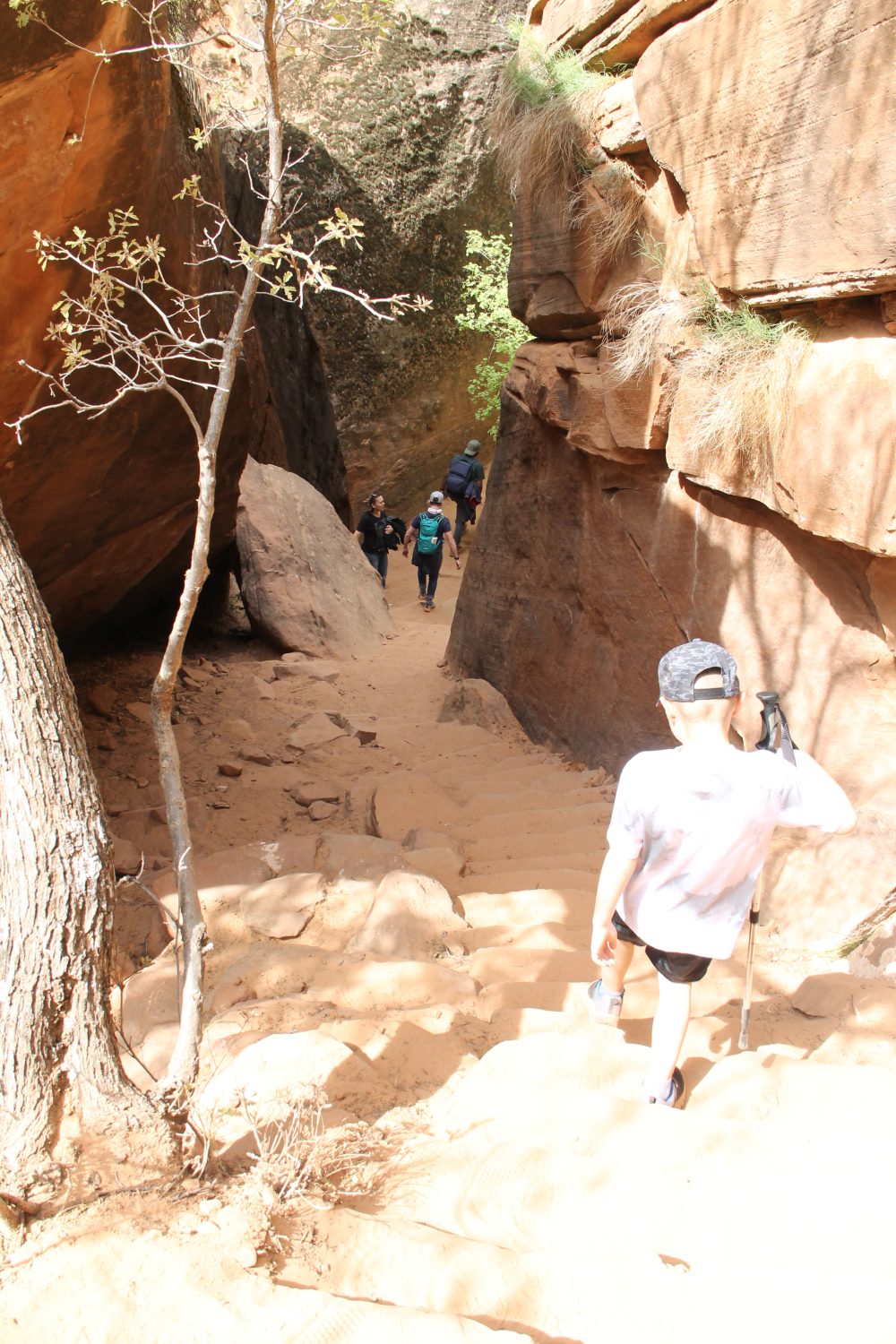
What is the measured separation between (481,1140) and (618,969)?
0.68 metres

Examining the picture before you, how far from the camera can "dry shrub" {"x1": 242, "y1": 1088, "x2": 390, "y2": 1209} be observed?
7.02ft

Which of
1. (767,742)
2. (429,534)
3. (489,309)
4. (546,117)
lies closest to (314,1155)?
(767,742)

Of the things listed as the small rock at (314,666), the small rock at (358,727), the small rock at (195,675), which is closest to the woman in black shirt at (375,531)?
the small rock at (314,666)

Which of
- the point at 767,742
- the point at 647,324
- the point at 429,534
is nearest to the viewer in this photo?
the point at 767,742

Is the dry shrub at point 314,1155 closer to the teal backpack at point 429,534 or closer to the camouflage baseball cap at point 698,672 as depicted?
the camouflage baseball cap at point 698,672

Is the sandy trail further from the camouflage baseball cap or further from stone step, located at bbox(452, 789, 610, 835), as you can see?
the camouflage baseball cap

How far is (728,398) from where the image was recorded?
4578 mm

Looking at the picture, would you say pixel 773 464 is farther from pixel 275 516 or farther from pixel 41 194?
pixel 275 516

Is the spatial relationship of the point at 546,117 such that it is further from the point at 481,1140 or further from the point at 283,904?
the point at 481,1140

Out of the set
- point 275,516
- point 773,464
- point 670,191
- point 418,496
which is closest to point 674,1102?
point 773,464

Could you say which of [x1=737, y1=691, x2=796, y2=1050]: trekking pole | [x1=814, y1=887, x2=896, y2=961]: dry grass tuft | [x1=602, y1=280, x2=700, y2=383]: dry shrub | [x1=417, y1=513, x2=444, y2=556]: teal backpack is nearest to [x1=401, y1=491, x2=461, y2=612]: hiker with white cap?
[x1=417, y1=513, x2=444, y2=556]: teal backpack

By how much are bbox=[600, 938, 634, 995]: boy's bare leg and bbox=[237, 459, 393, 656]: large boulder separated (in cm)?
631

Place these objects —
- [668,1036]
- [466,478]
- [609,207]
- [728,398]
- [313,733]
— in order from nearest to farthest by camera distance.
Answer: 1. [668,1036]
2. [728,398]
3. [609,207]
4. [313,733]
5. [466,478]

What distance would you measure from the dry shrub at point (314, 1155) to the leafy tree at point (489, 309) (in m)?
11.3
